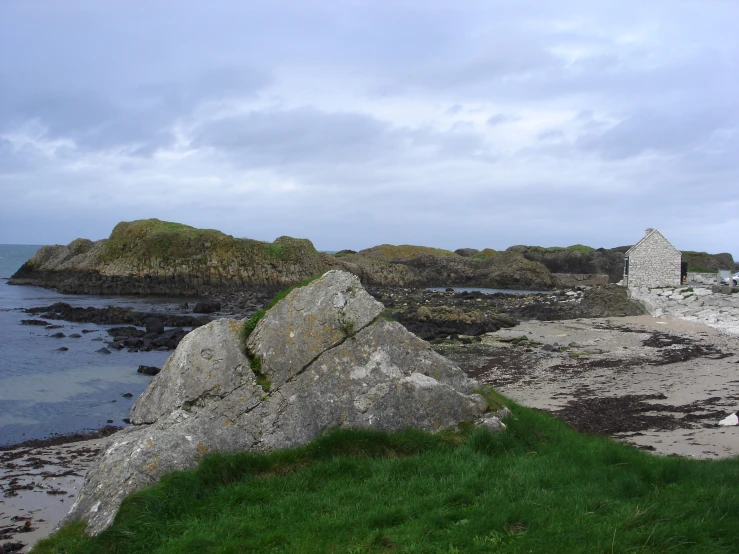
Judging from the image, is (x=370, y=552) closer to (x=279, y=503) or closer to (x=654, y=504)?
(x=279, y=503)

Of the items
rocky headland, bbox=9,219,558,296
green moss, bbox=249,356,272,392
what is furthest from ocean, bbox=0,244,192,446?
rocky headland, bbox=9,219,558,296

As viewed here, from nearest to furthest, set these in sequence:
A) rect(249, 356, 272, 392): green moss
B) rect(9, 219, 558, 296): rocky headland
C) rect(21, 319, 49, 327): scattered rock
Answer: rect(249, 356, 272, 392): green moss, rect(21, 319, 49, 327): scattered rock, rect(9, 219, 558, 296): rocky headland

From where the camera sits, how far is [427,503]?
217 inches

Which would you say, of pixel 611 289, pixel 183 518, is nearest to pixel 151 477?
pixel 183 518

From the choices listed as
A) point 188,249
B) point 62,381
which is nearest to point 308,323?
point 62,381

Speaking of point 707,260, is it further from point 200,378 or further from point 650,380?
point 200,378

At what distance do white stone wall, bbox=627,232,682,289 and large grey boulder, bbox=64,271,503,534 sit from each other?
134 feet

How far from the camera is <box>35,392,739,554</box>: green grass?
188 inches

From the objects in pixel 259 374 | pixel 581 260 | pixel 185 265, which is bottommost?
pixel 259 374

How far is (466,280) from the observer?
295 feet

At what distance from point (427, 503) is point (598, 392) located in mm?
12840

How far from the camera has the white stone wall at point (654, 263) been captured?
144ft

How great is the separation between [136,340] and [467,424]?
28010 millimetres

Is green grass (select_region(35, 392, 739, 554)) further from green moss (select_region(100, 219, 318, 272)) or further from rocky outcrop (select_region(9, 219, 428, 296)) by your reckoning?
green moss (select_region(100, 219, 318, 272))
